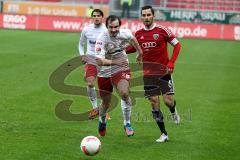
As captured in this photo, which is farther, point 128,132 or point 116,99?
point 116,99

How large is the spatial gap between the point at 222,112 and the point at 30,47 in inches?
778

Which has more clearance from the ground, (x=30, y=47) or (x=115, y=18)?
(x=115, y=18)

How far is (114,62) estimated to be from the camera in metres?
11.6

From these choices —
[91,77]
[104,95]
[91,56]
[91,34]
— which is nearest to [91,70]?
[91,77]

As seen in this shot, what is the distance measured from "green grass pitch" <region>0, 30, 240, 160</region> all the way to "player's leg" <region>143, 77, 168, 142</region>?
246 mm

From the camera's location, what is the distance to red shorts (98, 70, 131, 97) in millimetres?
11820

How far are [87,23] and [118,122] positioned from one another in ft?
119

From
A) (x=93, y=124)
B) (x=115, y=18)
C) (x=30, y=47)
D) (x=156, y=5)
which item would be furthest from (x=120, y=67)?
(x=156, y=5)

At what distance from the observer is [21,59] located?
26.9 metres

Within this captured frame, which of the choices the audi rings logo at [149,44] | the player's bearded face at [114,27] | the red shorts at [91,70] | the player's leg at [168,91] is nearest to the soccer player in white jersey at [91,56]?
the red shorts at [91,70]

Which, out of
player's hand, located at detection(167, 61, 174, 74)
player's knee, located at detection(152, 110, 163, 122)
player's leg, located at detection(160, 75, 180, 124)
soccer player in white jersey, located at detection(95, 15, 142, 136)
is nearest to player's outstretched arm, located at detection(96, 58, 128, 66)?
soccer player in white jersey, located at detection(95, 15, 142, 136)

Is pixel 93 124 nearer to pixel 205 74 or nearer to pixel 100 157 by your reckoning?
pixel 100 157

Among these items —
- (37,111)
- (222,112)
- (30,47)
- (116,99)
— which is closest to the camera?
(37,111)

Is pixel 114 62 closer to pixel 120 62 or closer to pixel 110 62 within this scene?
pixel 120 62
